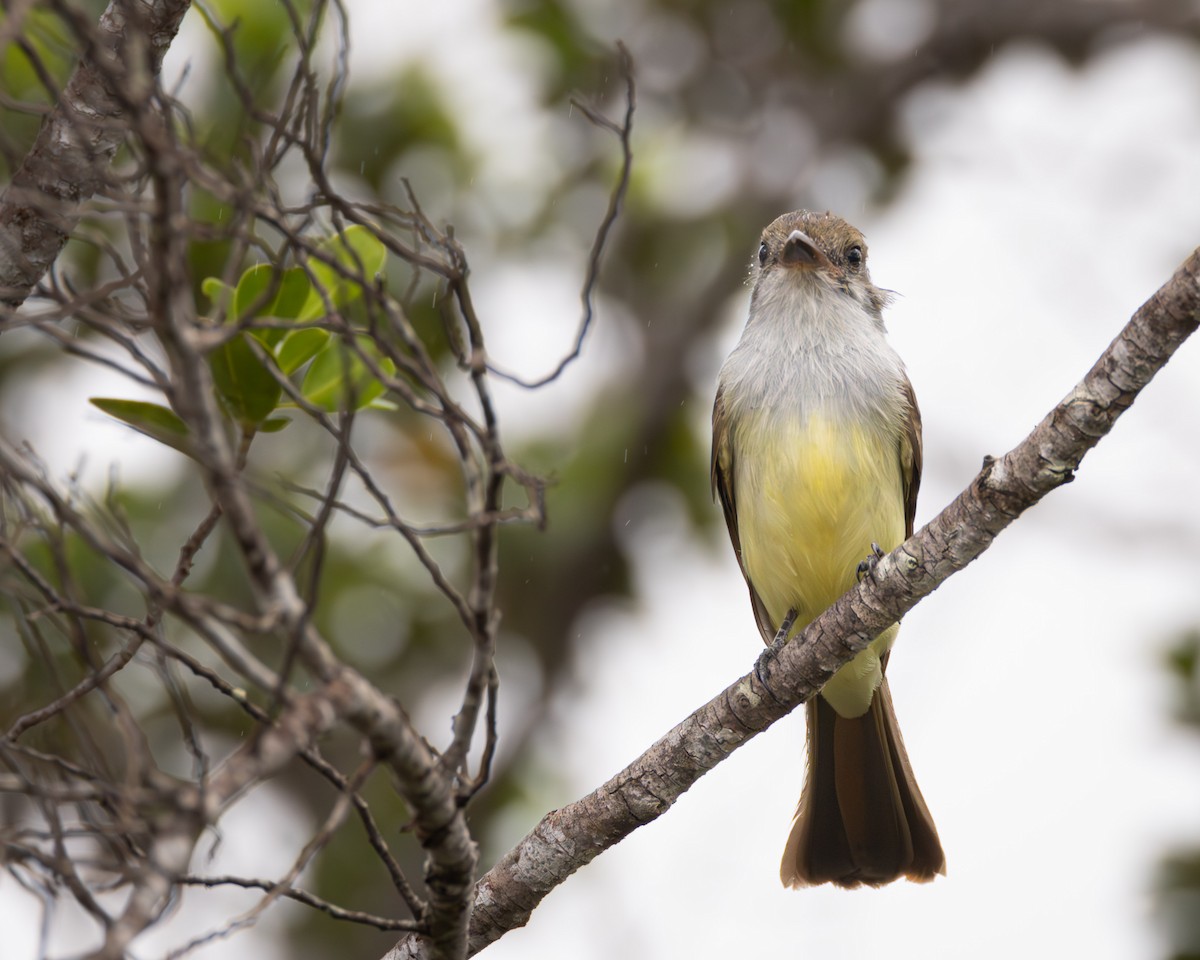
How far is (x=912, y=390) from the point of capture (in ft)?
16.0

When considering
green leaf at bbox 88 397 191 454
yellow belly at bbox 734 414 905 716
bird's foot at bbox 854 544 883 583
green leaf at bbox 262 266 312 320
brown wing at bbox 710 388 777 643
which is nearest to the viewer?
green leaf at bbox 88 397 191 454

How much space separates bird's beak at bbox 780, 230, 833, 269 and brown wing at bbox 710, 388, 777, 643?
524 mm

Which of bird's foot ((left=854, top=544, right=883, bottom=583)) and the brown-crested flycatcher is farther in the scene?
the brown-crested flycatcher

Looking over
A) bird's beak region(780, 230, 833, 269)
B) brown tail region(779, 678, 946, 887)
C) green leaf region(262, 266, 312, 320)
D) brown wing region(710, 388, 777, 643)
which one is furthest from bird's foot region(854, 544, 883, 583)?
green leaf region(262, 266, 312, 320)

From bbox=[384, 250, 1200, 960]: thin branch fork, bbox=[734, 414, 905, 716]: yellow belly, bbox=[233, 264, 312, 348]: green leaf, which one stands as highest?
bbox=[734, 414, 905, 716]: yellow belly

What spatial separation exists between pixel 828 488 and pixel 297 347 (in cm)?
195

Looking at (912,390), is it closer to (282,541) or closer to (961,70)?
(282,541)

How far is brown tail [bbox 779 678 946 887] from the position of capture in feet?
15.7

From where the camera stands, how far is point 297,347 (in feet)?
9.78

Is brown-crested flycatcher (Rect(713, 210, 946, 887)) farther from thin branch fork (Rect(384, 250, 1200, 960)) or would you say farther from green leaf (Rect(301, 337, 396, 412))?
green leaf (Rect(301, 337, 396, 412))

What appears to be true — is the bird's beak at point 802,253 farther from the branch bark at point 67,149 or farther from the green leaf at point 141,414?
the green leaf at point 141,414

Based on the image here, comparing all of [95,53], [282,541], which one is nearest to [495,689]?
[95,53]

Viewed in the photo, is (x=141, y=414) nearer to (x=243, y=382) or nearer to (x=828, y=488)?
(x=243, y=382)

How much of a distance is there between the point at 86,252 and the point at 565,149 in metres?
2.59
